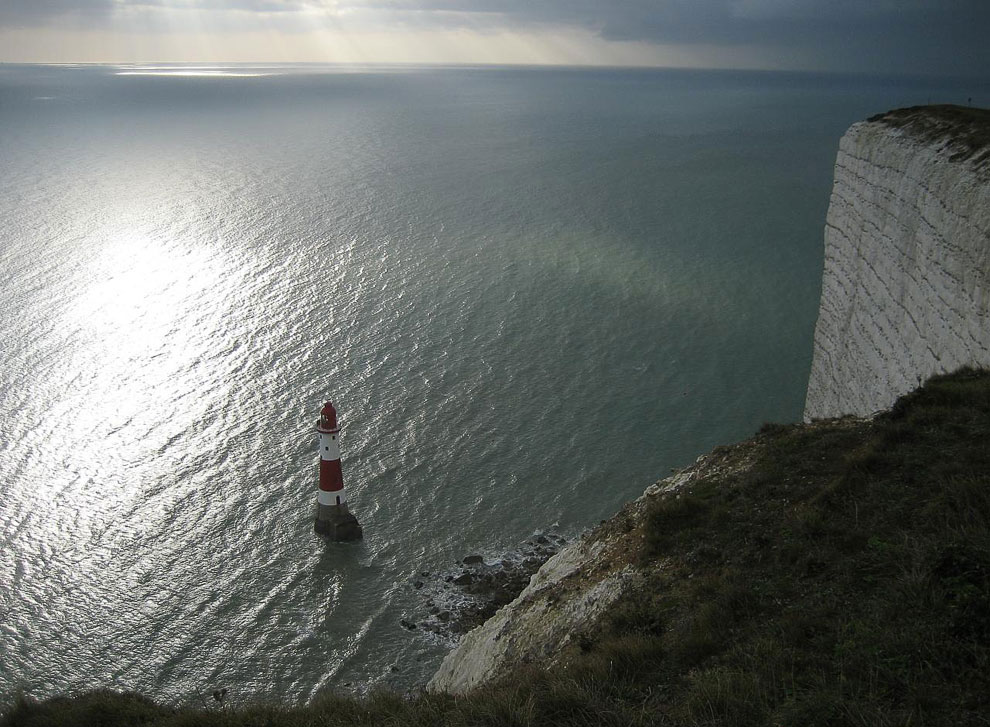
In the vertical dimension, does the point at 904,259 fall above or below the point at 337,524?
above

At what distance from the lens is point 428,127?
86625 mm

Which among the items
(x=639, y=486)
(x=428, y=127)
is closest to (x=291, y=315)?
(x=639, y=486)

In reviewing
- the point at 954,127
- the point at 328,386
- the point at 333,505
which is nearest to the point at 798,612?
the point at 954,127

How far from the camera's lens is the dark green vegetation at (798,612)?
209 inches

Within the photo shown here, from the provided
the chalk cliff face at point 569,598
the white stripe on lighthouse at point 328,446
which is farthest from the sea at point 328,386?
the chalk cliff face at point 569,598

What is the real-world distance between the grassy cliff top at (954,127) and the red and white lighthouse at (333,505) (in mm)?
12370

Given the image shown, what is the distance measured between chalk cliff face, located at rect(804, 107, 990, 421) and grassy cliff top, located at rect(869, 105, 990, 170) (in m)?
0.02

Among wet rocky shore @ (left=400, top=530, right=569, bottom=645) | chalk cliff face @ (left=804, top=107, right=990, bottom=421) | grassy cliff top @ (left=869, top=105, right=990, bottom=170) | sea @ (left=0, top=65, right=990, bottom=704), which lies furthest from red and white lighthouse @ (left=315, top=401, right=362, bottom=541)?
grassy cliff top @ (left=869, top=105, right=990, bottom=170)

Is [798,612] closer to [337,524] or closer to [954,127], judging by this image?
[954,127]

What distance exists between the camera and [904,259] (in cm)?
1277

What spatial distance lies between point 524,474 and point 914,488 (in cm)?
1179

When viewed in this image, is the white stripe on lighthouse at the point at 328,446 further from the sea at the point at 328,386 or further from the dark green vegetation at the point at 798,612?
the dark green vegetation at the point at 798,612

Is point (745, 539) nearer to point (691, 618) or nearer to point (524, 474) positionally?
point (691, 618)

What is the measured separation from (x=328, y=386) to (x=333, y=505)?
681cm
